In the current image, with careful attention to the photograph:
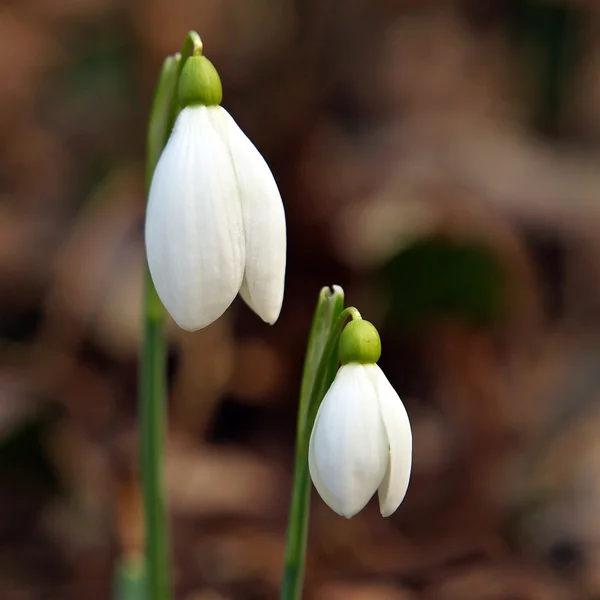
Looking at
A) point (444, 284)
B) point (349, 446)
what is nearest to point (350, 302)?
point (444, 284)

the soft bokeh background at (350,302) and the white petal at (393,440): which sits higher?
the soft bokeh background at (350,302)

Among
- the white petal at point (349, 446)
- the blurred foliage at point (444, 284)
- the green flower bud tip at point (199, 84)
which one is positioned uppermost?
the blurred foliage at point (444, 284)

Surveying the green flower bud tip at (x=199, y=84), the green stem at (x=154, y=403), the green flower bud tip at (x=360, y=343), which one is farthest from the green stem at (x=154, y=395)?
the green flower bud tip at (x=360, y=343)

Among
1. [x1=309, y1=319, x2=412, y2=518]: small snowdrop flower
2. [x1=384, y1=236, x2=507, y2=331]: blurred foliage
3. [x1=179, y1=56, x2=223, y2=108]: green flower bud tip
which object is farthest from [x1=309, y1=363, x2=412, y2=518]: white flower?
[x1=384, y1=236, x2=507, y2=331]: blurred foliage

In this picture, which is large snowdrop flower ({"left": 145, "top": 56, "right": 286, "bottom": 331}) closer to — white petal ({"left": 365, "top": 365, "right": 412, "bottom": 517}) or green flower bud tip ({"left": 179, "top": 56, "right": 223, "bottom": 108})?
green flower bud tip ({"left": 179, "top": 56, "right": 223, "bottom": 108})

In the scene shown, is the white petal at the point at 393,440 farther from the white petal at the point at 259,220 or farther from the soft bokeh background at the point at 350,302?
the soft bokeh background at the point at 350,302

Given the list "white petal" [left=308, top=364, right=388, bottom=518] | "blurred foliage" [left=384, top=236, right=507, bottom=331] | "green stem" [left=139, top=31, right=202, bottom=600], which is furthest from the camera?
"blurred foliage" [left=384, top=236, right=507, bottom=331]

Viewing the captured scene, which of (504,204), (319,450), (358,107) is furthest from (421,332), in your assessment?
(319,450)
